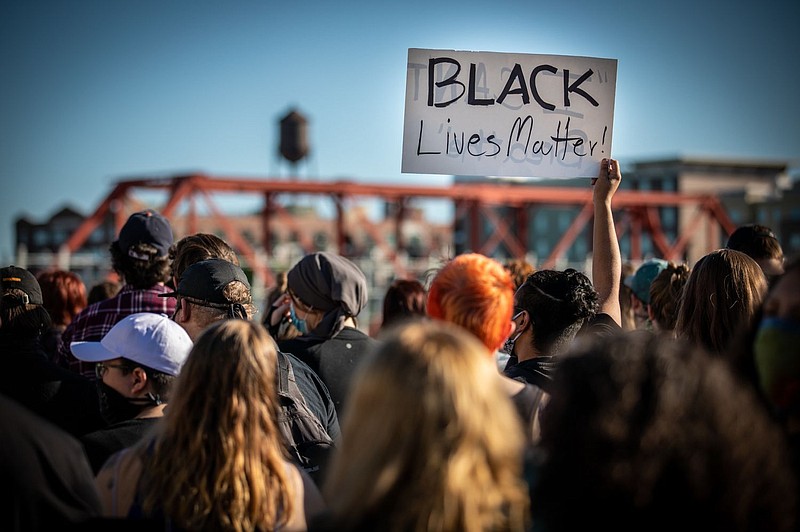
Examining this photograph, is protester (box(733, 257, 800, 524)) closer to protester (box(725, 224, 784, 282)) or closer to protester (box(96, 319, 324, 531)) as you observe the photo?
protester (box(96, 319, 324, 531))

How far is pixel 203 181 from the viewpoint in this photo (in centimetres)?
1756

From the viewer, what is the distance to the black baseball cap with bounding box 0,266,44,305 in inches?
158

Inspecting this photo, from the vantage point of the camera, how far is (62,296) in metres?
5.40

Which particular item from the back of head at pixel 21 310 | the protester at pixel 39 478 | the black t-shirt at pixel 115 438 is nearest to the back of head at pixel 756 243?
the black t-shirt at pixel 115 438

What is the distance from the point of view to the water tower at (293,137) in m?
43.8

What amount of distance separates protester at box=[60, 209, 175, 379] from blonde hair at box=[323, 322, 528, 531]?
9.15 ft

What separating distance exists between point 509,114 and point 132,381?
2492 millimetres

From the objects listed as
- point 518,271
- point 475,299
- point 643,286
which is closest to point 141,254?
point 518,271

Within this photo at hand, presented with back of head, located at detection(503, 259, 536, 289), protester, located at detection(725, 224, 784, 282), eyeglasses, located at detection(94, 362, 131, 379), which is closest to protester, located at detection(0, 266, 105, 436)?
eyeglasses, located at detection(94, 362, 131, 379)

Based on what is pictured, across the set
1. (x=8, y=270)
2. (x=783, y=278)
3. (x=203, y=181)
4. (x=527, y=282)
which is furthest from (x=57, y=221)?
(x=783, y=278)

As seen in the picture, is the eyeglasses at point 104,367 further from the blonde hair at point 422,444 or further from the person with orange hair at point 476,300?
the blonde hair at point 422,444

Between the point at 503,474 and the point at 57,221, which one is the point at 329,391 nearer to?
the point at 503,474

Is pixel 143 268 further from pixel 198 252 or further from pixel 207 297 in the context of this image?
pixel 207 297

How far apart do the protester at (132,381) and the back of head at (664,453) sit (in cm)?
154
